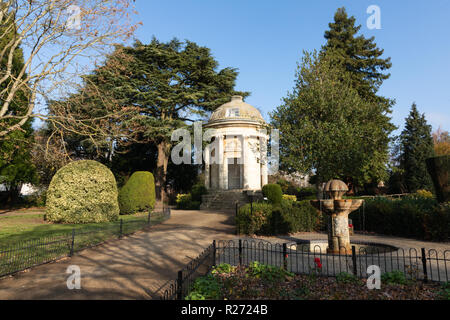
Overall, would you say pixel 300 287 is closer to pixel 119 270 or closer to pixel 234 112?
pixel 119 270

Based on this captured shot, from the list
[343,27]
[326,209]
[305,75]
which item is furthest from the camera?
[343,27]

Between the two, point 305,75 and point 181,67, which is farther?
point 181,67

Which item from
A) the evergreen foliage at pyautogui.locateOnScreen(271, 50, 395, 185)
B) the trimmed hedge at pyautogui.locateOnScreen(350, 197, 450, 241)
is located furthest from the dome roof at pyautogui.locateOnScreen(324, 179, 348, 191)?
the evergreen foliage at pyautogui.locateOnScreen(271, 50, 395, 185)

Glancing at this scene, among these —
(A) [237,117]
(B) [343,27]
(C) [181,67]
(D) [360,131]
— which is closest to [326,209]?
(D) [360,131]

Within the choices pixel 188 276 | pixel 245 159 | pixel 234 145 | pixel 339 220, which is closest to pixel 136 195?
pixel 245 159

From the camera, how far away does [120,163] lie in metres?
31.7

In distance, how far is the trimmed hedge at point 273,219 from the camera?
13.0 metres

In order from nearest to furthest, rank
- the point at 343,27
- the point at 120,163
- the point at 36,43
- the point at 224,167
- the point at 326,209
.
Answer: the point at 326,209
the point at 36,43
the point at 224,167
the point at 120,163
the point at 343,27

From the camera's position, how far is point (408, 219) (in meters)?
12.5

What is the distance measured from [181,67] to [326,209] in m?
21.8

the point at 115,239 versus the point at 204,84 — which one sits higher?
the point at 204,84

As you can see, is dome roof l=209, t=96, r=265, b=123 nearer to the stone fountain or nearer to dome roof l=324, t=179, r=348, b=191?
dome roof l=324, t=179, r=348, b=191

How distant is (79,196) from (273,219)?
10477 millimetres

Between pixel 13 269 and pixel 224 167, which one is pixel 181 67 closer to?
pixel 224 167
